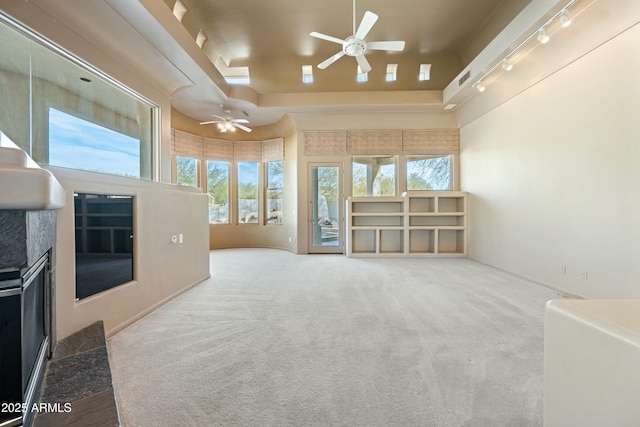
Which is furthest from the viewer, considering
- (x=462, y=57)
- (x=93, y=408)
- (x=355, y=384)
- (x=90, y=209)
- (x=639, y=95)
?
(x=462, y=57)

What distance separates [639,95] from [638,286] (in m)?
1.99

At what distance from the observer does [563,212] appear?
3.67 metres

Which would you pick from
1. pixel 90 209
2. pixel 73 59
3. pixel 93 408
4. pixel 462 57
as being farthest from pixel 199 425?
pixel 462 57

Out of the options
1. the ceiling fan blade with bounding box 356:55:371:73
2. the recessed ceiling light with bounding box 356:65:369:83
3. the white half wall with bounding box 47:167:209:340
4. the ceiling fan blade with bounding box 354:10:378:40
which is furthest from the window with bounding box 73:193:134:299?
the recessed ceiling light with bounding box 356:65:369:83

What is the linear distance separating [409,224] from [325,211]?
6.64ft

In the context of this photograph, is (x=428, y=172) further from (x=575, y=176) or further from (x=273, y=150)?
(x=273, y=150)

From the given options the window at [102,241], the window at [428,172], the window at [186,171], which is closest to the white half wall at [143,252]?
the window at [102,241]

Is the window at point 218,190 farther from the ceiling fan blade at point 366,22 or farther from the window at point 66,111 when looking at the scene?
the ceiling fan blade at point 366,22

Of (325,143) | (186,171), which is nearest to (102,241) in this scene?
(325,143)

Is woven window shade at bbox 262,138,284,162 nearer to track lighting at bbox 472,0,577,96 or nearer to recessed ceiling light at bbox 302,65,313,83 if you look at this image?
recessed ceiling light at bbox 302,65,313,83

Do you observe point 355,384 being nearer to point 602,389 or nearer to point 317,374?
point 317,374

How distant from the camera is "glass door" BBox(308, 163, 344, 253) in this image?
6.67 metres

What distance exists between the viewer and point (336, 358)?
2057 millimetres

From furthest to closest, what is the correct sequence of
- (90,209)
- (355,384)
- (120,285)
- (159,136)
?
(159,136), (120,285), (90,209), (355,384)
